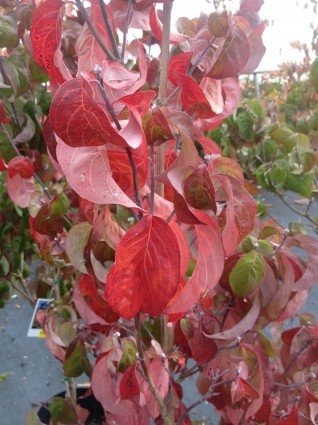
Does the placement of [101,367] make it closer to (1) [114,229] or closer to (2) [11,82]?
(1) [114,229]

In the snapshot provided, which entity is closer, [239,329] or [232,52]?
[232,52]

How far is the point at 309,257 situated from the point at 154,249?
14.4 inches

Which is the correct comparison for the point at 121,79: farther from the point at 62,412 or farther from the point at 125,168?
the point at 62,412

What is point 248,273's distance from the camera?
0.65 meters

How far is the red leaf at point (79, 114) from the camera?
1.24 feet

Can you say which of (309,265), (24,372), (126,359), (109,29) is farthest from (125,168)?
(24,372)

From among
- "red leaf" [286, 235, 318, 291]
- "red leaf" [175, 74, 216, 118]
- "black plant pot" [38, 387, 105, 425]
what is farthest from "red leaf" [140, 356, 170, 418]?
"black plant pot" [38, 387, 105, 425]

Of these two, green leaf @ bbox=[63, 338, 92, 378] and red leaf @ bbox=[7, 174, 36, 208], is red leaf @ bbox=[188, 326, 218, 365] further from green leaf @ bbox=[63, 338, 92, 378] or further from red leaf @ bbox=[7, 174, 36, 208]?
red leaf @ bbox=[7, 174, 36, 208]

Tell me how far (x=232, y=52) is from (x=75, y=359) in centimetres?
64

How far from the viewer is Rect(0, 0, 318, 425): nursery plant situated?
0.44 m

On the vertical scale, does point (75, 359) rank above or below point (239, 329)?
below

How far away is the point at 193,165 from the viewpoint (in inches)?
17.9

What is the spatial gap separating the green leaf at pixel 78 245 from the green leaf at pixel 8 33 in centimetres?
40

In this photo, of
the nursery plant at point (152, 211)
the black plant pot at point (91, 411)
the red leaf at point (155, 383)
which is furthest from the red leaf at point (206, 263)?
the black plant pot at point (91, 411)
